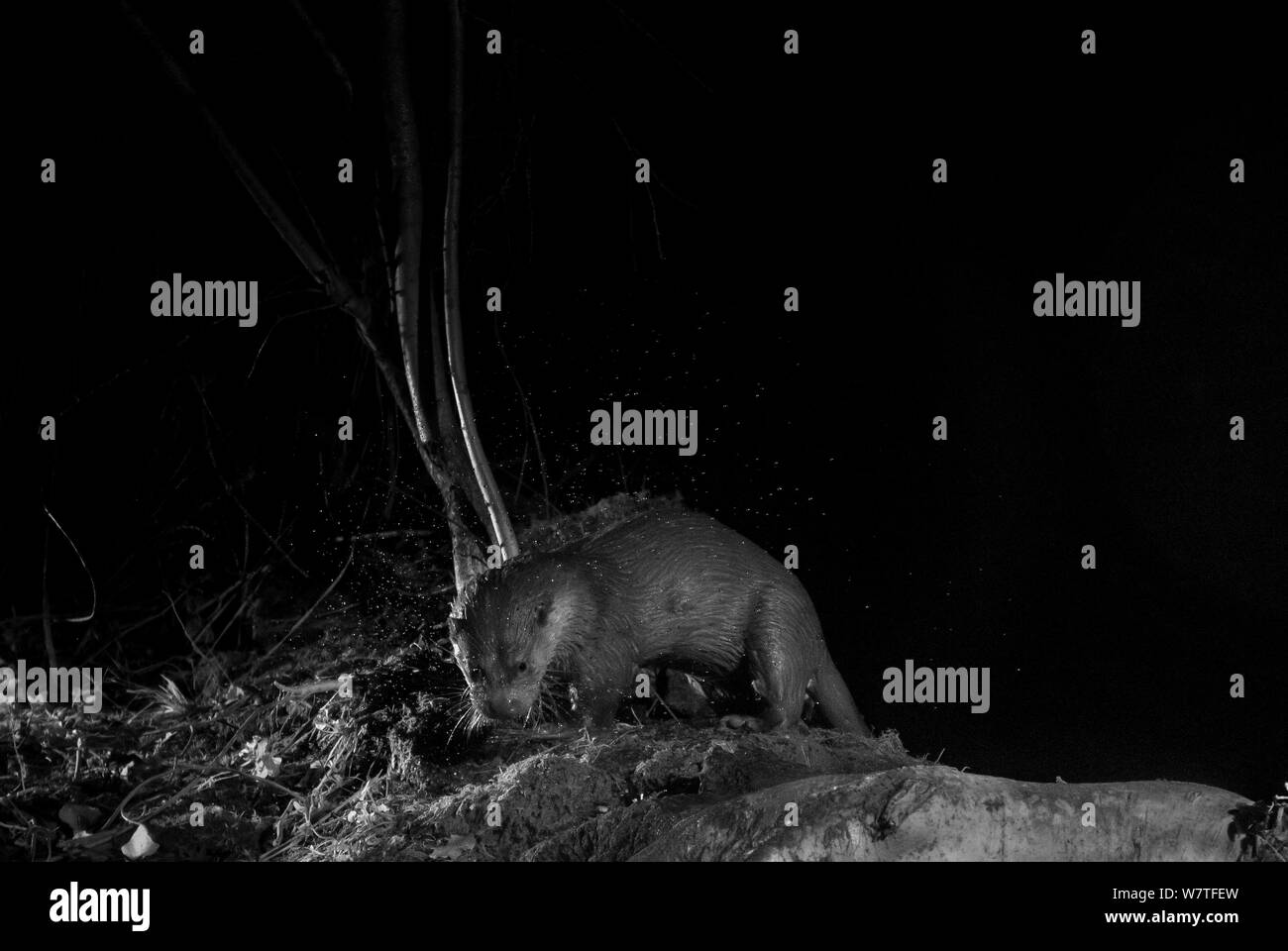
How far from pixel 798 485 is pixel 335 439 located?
1.92 meters

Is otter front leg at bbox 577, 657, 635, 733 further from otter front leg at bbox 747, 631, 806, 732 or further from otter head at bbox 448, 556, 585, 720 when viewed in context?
otter front leg at bbox 747, 631, 806, 732

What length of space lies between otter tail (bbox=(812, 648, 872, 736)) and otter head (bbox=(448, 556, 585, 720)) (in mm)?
919

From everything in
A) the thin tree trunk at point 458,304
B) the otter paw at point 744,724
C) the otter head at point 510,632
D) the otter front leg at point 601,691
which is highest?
the thin tree trunk at point 458,304

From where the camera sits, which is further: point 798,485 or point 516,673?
point 798,485

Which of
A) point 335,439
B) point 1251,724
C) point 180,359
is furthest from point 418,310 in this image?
point 1251,724

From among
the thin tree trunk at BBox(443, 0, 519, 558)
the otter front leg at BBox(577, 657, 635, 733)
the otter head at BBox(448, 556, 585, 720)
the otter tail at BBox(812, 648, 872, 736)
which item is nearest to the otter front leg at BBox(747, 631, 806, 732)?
the otter tail at BBox(812, 648, 872, 736)

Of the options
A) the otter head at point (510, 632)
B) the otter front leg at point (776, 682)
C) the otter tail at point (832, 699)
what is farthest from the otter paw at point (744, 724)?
the otter head at point (510, 632)

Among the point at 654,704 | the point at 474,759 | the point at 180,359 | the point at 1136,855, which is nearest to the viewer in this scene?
the point at 1136,855

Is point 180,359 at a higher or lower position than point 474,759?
higher

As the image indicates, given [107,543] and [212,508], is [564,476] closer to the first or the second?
[212,508]

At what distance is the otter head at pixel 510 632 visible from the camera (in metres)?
3.65

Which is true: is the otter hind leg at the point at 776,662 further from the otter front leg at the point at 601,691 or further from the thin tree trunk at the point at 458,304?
the thin tree trunk at the point at 458,304

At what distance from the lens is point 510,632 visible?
144 inches

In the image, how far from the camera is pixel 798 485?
200 inches
